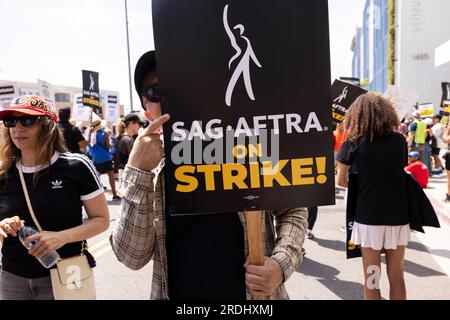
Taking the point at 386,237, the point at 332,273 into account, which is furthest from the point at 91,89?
the point at 386,237

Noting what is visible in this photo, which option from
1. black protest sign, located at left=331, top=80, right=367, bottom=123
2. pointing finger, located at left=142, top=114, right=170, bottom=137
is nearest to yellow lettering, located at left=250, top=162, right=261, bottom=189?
pointing finger, located at left=142, top=114, right=170, bottom=137

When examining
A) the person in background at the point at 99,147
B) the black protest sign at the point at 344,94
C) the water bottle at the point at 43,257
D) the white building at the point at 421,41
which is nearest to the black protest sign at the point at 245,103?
the water bottle at the point at 43,257

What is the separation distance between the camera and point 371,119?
3275mm

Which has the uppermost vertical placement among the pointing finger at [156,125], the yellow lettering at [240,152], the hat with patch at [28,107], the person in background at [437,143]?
the hat with patch at [28,107]

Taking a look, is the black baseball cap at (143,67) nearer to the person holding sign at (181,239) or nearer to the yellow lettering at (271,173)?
the person holding sign at (181,239)

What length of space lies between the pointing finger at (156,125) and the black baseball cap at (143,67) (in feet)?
0.58

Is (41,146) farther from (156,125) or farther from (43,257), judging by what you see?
(156,125)

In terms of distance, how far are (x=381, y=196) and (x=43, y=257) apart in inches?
98.6

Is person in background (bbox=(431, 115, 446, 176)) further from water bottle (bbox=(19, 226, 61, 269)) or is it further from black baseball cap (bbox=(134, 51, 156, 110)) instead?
black baseball cap (bbox=(134, 51, 156, 110))

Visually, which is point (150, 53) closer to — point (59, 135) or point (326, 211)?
point (59, 135)

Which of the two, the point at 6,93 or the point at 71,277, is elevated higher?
Answer: the point at 6,93

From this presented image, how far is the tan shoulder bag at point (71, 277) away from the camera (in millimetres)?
2361
